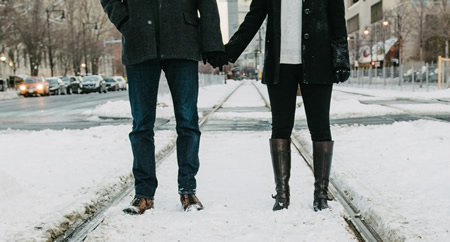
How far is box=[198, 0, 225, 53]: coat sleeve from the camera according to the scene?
3.52 meters

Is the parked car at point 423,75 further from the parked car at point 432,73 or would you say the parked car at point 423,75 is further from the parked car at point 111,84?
the parked car at point 111,84

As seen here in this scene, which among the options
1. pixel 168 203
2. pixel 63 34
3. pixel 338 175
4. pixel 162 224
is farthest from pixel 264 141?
pixel 63 34

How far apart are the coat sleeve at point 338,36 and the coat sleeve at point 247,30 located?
0.47 metres

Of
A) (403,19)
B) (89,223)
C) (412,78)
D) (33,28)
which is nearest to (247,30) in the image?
(89,223)

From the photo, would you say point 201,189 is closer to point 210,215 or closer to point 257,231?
point 210,215

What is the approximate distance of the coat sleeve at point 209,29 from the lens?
11.5 ft

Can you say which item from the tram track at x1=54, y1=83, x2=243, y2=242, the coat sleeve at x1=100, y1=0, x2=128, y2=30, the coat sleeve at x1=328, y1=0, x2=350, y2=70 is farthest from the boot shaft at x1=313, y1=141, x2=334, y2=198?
the coat sleeve at x1=100, y1=0, x2=128, y2=30

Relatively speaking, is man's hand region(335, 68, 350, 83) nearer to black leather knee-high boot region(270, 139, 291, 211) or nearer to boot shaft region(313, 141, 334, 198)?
boot shaft region(313, 141, 334, 198)

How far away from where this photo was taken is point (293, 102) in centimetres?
362

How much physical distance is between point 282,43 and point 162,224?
1386 millimetres

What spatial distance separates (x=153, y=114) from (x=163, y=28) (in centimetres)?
58

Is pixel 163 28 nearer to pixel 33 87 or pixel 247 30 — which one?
pixel 247 30

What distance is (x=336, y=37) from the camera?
11.5 feet

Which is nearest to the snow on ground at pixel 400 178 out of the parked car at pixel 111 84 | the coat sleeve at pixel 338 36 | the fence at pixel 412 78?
the coat sleeve at pixel 338 36
